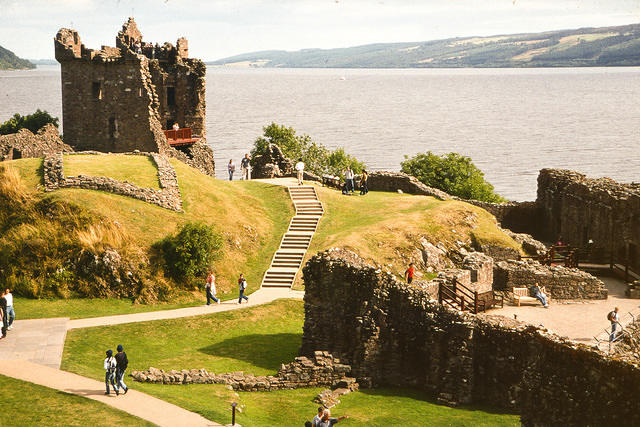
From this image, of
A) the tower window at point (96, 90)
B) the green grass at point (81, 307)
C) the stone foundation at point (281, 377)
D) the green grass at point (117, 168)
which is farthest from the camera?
the tower window at point (96, 90)

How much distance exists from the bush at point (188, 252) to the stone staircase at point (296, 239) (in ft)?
12.3

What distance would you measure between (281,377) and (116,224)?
56.4 ft

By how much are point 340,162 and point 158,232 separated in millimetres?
59419

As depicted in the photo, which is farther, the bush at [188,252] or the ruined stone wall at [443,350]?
the bush at [188,252]

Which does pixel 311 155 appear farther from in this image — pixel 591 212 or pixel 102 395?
pixel 102 395

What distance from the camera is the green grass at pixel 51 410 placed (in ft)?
80.6

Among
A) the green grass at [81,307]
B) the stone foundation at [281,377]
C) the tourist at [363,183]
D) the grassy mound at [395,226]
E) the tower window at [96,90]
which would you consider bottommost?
the stone foundation at [281,377]

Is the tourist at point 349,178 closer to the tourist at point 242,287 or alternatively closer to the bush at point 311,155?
the tourist at point 242,287

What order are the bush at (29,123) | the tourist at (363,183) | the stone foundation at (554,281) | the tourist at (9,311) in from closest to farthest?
the tourist at (9,311) < the stone foundation at (554,281) < the tourist at (363,183) < the bush at (29,123)

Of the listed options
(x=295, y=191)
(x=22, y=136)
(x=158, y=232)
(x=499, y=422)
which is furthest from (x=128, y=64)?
(x=499, y=422)

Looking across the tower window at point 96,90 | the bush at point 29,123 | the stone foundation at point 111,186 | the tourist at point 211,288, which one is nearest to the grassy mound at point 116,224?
the stone foundation at point 111,186

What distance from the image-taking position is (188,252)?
142ft

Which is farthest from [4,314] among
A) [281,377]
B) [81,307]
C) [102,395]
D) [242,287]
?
[281,377]

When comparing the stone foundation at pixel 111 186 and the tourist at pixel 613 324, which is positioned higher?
the stone foundation at pixel 111 186
